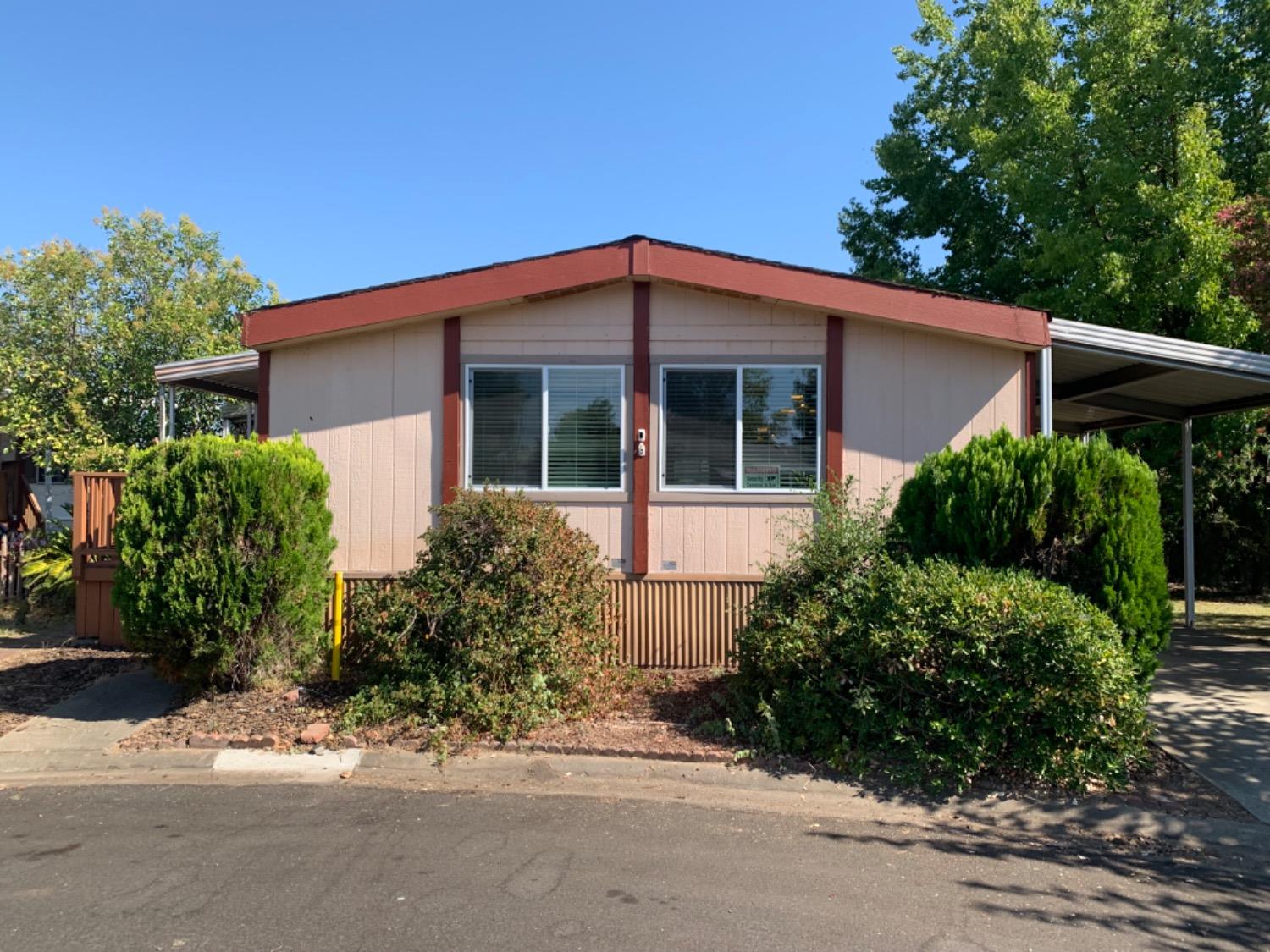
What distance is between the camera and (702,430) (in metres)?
7.83

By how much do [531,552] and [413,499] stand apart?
79.9 inches

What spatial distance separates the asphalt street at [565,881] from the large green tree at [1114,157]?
8.97 meters

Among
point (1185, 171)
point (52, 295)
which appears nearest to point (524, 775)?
point (1185, 171)

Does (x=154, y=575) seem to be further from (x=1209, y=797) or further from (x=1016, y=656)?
(x=1209, y=797)

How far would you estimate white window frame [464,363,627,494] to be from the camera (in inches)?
308

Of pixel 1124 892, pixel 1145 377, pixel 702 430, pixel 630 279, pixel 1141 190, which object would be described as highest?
pixel 1141 190

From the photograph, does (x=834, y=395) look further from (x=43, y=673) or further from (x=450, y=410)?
Result: (x=43, y=673)

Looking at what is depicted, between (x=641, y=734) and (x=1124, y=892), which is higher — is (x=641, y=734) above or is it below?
above

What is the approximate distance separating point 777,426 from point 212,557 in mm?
4909

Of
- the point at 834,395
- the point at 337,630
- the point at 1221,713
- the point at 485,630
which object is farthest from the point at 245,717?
the point at 1221,713

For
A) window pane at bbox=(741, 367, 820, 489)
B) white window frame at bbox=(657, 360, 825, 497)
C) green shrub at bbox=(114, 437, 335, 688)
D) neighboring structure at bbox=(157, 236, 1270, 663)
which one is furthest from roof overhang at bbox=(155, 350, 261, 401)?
window pane at bbox=(741, 367, 820, 489)

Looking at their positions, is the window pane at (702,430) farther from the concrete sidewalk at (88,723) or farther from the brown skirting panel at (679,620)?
the concrete sidewalk at (88,723)

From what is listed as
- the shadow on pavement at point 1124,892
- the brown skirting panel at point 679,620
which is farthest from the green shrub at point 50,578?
the shadow on pavement at point 1124,892

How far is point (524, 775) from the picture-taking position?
542 cm
